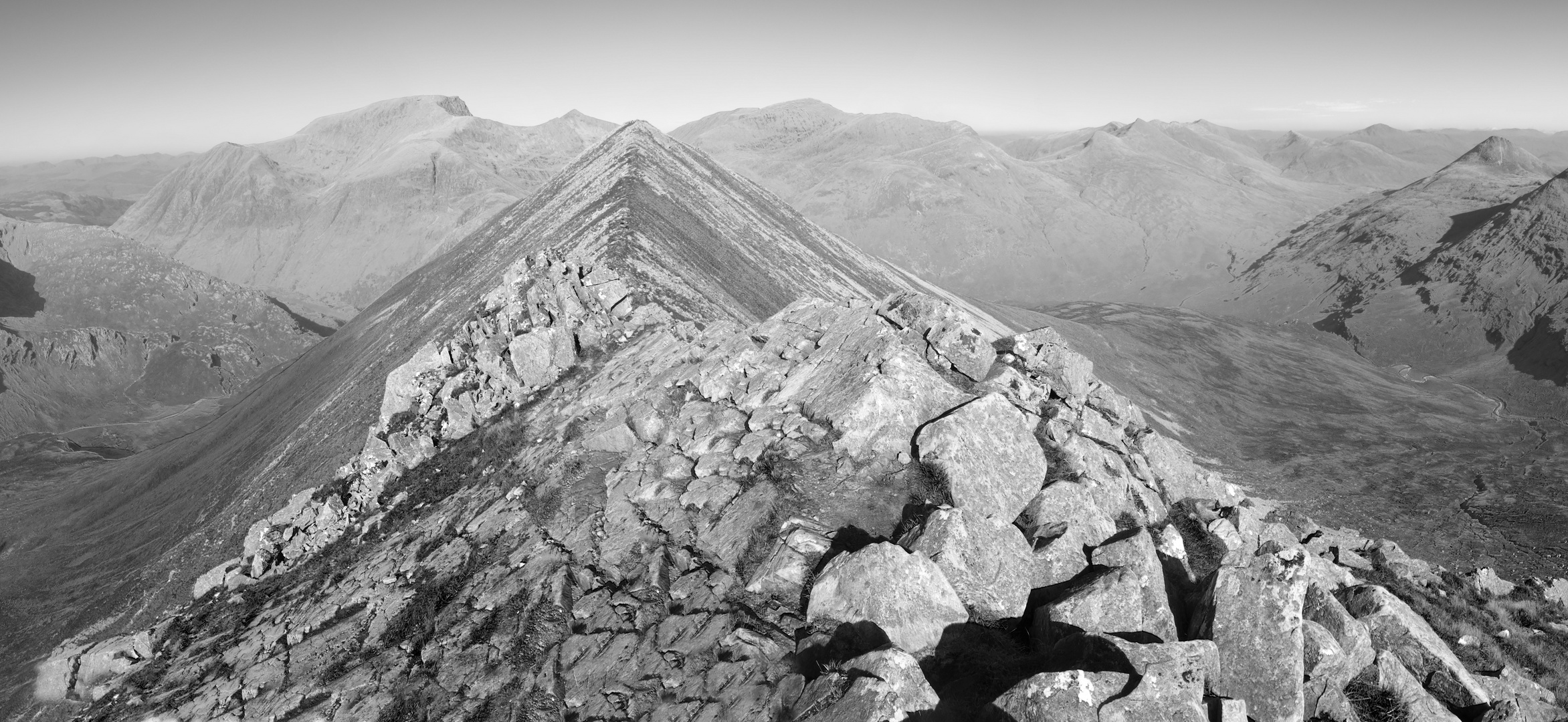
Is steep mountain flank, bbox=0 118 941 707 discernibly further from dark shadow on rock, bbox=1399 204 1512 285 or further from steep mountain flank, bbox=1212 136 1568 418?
dark shadow on rock, bbox=1399 204 1512 285

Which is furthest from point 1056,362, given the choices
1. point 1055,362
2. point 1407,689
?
point 1407,689

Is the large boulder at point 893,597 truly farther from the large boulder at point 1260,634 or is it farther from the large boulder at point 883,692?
the large boulder at point 1260,634

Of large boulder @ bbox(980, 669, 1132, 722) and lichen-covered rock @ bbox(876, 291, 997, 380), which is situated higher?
lichen-covered rock @ bbox(876, 291, 997, 380)

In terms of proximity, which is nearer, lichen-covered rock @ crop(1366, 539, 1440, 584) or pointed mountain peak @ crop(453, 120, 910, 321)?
lichen-covered rock @ crop(1366, 539, 1440, 584)

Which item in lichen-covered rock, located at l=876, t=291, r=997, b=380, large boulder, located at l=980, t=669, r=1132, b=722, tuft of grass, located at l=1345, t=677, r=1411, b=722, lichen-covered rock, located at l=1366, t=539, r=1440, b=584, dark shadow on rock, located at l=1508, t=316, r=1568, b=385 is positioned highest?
lichen-covered rock, located at l=876, t=291, r=997, b=380

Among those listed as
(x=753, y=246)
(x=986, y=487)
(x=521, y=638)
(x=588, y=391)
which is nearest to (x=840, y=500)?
(x=986, y=487)

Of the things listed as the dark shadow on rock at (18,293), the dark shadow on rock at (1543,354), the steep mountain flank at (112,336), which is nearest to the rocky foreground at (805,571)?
the steep mountain flank at (112,336)

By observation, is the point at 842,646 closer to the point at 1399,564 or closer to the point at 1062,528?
the point at 1062,528

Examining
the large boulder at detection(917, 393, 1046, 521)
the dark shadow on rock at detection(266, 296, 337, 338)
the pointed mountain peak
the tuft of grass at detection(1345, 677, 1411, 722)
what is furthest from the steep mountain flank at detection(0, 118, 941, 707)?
the dark shadow on rock at detection(266, 296, 337, 338)
